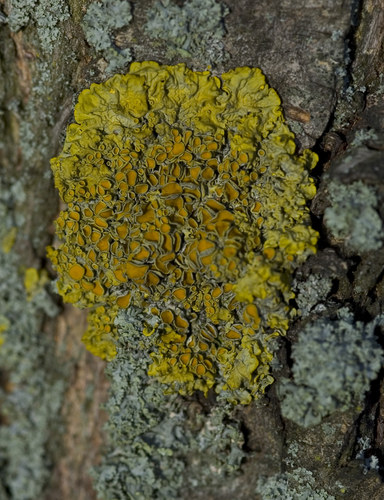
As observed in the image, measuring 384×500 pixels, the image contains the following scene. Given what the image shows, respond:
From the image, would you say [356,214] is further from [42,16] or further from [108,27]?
[42,16]

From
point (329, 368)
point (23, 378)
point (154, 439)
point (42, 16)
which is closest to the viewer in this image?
point (329, 368)

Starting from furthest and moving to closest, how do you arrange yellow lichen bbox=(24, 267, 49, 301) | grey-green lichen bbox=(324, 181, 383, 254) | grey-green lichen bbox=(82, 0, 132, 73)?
yellow lichen bbox=(24, 267, 49, 301) < grey-green lichen bbox=(82, 0, 132, 73) < grey-green lichen bbox=(324, 181, 383, 254)

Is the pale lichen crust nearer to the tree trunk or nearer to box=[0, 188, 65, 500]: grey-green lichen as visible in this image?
the tree trunk

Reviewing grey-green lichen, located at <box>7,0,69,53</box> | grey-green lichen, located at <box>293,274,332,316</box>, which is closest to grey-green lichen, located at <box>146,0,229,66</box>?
grey-green lichen, located at <box>7,0,69,53</box>

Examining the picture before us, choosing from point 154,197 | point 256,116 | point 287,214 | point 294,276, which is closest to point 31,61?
point 154,197

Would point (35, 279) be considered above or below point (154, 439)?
above

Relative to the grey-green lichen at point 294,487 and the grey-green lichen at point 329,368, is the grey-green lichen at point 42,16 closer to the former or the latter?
the grey-green lichen at point 329,368

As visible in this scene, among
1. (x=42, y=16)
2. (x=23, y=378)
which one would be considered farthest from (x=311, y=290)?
(x=23, y=378)
